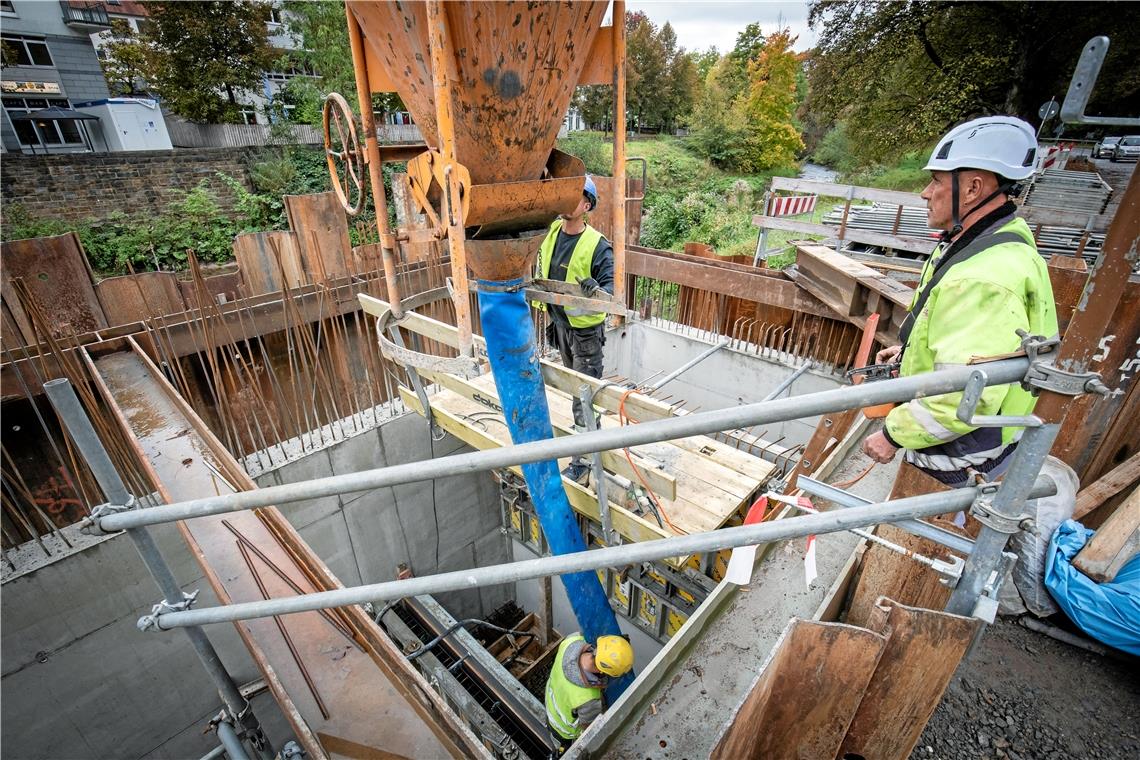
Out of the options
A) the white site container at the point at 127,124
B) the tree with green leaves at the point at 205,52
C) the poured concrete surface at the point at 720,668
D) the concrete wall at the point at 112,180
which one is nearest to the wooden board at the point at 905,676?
the poured concrete surface at the point at 720,668

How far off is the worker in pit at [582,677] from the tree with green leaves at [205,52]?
21119 mm

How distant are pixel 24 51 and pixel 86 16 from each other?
2.62 meters

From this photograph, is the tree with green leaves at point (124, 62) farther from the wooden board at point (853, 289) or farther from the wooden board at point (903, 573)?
the wooden board at point (903, 573)

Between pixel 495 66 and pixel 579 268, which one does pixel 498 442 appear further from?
pixel 495 66

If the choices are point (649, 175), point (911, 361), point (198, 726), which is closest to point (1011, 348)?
point (911, 361)

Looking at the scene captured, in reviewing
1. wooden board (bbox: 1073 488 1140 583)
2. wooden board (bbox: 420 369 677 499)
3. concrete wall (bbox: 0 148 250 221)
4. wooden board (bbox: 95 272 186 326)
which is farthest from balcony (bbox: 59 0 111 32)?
wooden board (bbox: 1073 488 1140 583)

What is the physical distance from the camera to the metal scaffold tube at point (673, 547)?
1.45 m

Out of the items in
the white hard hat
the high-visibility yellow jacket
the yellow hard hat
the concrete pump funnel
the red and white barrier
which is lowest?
the yellow hard hat

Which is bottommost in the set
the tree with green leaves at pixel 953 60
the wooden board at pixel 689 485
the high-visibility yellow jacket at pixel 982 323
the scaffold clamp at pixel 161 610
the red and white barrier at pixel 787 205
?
the wooden board at pixel 689 485

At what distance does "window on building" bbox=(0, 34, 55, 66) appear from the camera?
1930cm

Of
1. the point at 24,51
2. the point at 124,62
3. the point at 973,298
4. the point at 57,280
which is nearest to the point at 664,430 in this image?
the point at 973,298

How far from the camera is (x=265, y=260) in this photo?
19.6 feet

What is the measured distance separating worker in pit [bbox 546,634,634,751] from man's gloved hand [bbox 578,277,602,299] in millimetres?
2303

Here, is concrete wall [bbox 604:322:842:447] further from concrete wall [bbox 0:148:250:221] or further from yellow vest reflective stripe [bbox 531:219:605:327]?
concrete wall [bbox 0:148:250:221]
